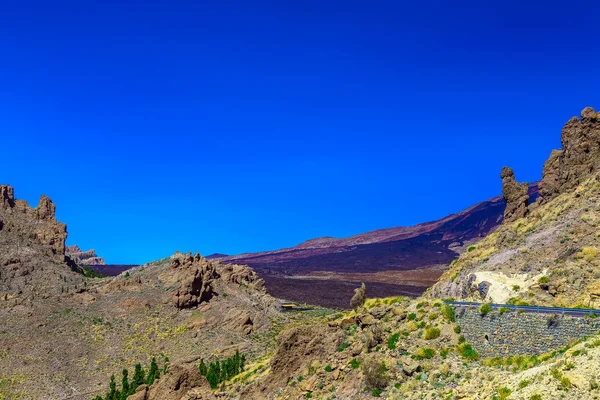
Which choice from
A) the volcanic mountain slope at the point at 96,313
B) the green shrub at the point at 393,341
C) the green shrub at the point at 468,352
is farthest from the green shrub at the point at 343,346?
the volcanic mountain slope at the point at 96,313

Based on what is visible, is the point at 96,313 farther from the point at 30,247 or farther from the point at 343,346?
the point at 343,346

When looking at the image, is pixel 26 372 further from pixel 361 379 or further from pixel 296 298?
pixel 296 298

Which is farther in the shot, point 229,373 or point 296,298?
point 296,298

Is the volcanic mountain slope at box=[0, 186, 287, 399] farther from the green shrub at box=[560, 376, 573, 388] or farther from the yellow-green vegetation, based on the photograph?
the green shrub at box=[560, 376, 573, 388]

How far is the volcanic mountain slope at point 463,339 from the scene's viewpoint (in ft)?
55.2

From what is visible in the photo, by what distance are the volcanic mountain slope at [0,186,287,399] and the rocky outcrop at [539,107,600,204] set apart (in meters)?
33.7

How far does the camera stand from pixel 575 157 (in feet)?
147

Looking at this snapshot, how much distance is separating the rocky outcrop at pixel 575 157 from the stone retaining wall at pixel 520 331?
25.7 metres

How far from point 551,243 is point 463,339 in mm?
15299

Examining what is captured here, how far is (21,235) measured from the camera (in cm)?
8056

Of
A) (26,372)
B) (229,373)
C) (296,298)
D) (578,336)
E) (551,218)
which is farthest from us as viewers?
(296,298)


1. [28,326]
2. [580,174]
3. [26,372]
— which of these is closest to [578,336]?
[580,174]

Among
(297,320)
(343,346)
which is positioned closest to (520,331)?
(343,346)

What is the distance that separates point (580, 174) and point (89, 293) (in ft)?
200
